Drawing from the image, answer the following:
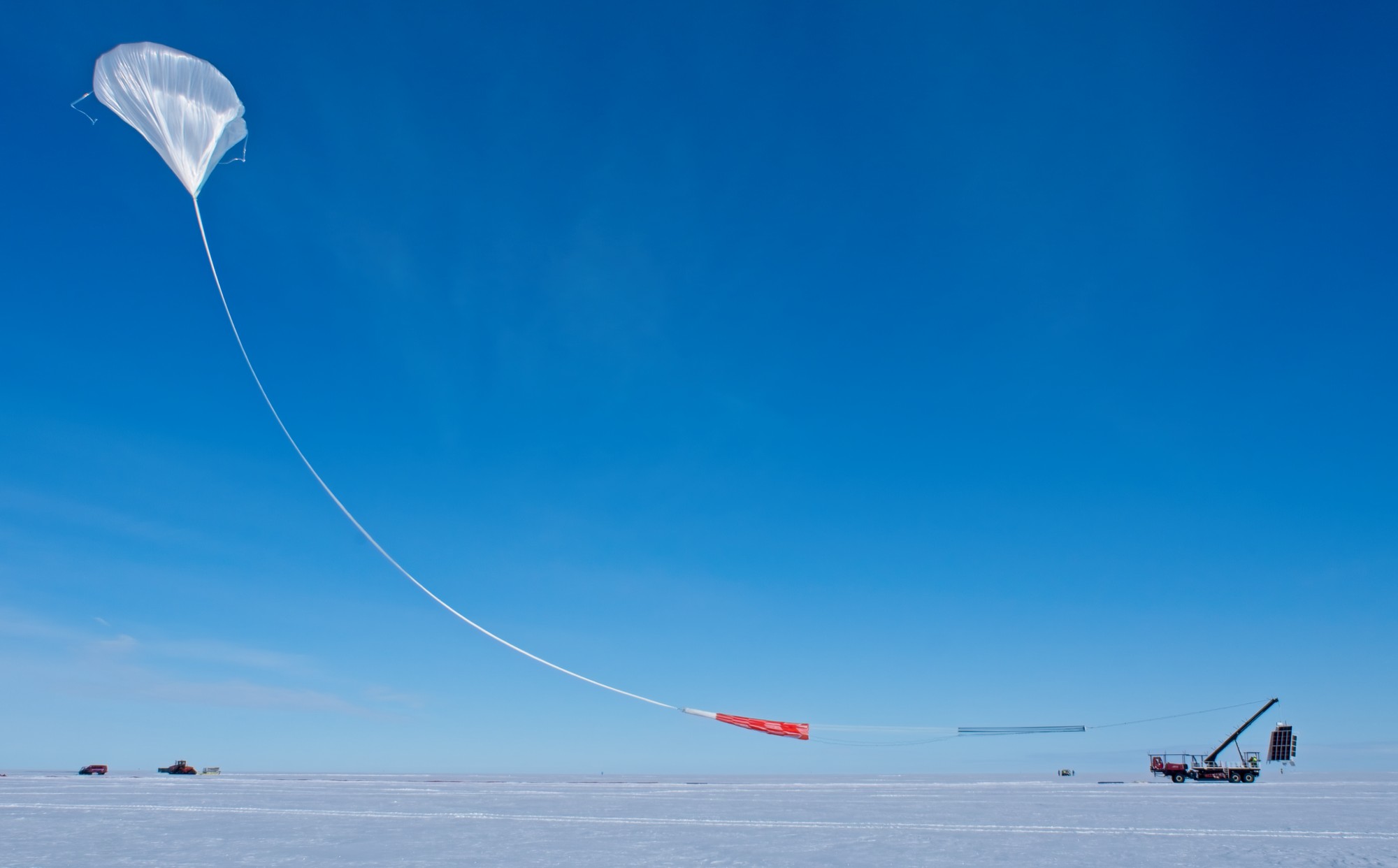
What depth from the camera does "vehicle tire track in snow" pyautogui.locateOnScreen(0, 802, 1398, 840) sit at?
24.6 meters

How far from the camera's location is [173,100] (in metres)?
18.0

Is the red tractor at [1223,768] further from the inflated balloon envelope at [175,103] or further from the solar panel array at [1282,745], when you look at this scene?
the inflated balloon envelope at [175,103]

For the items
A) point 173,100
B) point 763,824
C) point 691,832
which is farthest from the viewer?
point 763,824

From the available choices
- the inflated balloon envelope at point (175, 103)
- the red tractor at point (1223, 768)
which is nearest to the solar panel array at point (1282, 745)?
the red tractor at point (1223, 768)

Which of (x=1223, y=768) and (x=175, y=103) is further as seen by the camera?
(x=1223, y=768)

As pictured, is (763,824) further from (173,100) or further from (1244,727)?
(1244,727)

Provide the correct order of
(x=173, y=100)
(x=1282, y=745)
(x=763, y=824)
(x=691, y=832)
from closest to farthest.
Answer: (x=173, y=100) → (x=691, y=832) → (x=763, y=824) → (x=1282, y=745)

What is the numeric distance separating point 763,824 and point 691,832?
3.39 m

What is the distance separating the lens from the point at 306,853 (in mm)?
18922

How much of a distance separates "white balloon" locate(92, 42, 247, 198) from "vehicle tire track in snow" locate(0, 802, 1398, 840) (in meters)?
21.3

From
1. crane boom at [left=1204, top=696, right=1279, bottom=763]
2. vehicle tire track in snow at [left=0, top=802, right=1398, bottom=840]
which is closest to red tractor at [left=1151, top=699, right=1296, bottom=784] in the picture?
crane boom at [left=1204, top=696, right=1279, bottom=763]

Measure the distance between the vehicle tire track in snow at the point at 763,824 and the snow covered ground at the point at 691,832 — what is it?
102 millimetres

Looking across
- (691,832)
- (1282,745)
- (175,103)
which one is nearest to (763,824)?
(691,832)

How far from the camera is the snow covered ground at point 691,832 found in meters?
18.5
